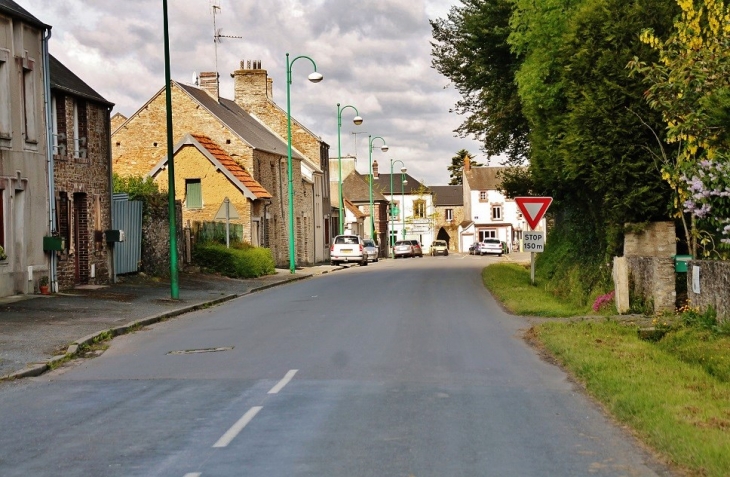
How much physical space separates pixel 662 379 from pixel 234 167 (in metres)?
41.4

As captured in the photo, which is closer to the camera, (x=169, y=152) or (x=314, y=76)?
(x=169, y=152)

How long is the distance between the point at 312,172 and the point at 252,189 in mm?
18755

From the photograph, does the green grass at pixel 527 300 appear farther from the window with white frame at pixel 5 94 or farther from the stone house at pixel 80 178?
the window with white frame at pixel 5 94

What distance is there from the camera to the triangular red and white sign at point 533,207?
1000 inches

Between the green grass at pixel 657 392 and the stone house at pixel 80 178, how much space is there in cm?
1664

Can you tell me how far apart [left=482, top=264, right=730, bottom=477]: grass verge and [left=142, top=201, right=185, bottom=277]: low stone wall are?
19.1m

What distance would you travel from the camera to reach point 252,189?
49531mm

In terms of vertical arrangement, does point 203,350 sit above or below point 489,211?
below

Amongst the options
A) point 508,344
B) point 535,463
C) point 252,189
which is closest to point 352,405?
point 535,463

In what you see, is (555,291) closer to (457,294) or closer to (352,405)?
(457,294)

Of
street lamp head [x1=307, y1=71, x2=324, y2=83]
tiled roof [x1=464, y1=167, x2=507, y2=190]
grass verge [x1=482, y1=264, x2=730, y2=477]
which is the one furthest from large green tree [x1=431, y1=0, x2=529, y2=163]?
tiled roof [x1=464, y1=167, x2=507, y2=190]

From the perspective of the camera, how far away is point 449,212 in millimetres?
Result: 135750

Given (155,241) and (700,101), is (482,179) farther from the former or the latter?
(700,101)

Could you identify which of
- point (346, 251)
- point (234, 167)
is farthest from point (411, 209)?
point (234, 167)
